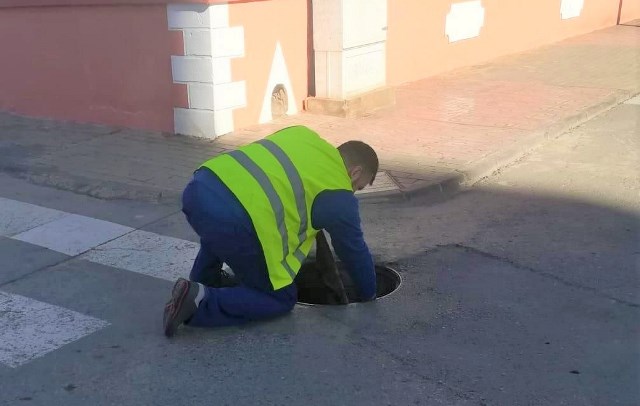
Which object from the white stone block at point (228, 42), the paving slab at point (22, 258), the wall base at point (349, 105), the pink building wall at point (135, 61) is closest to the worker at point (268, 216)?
the paving slab at point (22, 258)

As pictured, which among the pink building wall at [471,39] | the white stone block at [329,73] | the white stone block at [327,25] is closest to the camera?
the white stone block at [327,25]

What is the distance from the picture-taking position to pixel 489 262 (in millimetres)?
4750

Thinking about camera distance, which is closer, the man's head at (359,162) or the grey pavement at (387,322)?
the grey pavement at (387,322)

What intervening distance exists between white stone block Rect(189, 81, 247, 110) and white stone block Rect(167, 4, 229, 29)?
0.57 metres

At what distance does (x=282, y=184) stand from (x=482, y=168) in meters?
3.25

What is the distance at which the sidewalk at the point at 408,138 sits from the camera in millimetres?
6379

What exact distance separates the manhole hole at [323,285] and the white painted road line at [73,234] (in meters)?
1.49

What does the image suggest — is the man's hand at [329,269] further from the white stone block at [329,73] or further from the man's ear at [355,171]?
the white stone block at [329,73]

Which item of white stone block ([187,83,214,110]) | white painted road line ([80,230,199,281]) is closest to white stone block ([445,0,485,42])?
white stone block ([187,83,214,110])

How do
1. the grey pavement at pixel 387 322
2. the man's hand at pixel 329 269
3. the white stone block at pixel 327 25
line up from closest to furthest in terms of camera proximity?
the grey pavement at pixel 387 322, the man's hand at pixel 329 269, the white stone block at pixel 327 25

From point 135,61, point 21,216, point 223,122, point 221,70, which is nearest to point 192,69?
point 221,70

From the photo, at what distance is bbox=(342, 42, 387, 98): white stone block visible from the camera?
8.46m

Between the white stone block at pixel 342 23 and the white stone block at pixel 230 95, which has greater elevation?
the white stone block at pixel 342 23

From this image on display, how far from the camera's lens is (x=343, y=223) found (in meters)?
3.73
